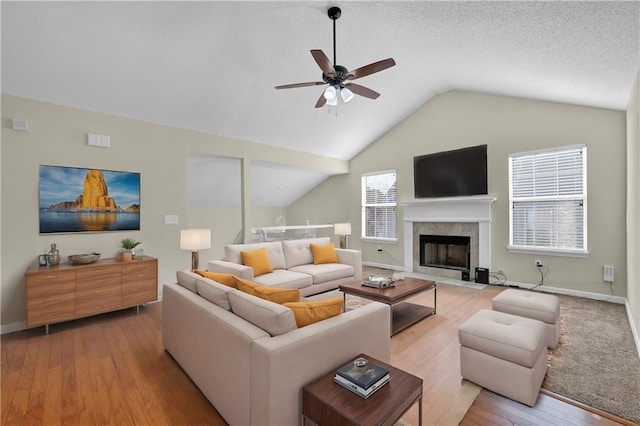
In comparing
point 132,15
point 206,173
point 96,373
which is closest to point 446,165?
point 206,173

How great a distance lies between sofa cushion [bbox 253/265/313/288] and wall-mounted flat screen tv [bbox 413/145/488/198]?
3384mm

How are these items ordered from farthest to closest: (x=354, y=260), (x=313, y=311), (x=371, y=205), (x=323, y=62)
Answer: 1. (x=371, y=205)
2. (x=354, y=260)
3. (x=323, y=62)
4. (x=313, y=311)

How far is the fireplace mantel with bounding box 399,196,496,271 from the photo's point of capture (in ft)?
16.9

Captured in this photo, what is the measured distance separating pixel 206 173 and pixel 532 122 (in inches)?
240

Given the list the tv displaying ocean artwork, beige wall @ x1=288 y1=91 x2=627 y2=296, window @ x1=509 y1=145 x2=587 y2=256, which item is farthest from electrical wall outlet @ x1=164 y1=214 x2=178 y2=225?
window @ x1=509 y1=145 x2=587 y2=256

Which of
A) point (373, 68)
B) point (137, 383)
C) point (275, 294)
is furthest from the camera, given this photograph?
point (373, 68)

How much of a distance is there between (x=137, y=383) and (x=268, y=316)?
4.97 ft

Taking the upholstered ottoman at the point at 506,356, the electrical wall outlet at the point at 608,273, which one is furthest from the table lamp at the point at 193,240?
the electrical wall outlet at the point at 608,273

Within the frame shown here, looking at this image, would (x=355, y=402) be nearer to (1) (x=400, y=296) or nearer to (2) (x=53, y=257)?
(1) (x=400, y=296)

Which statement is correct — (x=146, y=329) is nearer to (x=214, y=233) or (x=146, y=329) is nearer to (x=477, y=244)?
(x=214, y=233)

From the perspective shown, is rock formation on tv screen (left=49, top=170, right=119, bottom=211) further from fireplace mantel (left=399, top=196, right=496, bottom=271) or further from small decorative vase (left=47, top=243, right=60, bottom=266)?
fireplace mantel (left=399, top=196, right=496, bottom=271)

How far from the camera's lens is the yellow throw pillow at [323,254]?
15.6ft

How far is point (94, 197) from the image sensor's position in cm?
384

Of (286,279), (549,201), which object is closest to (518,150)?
(549,201)
